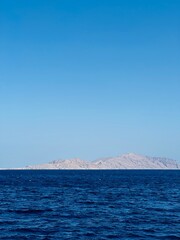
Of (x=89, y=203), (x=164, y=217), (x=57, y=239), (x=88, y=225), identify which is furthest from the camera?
(x=89, y=203)

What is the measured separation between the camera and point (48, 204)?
64.9 metres

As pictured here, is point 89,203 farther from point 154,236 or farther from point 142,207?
point 154,236

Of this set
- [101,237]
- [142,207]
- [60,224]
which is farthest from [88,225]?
[142,207]

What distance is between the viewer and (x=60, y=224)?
1783 inches

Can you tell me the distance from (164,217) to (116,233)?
13294 mm

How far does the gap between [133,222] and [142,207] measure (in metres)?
15.3

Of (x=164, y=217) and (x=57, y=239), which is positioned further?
(x=164, y=217)

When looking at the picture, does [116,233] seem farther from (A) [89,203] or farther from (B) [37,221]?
(A) [89,203]

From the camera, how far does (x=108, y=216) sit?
51.6m

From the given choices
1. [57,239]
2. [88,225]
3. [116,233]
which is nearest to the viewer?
[57,239]

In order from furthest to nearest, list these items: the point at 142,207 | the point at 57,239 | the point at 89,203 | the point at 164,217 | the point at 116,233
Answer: the point at 89,203 → the point at 142,207 → the point at 164,217 → the point at 116,233 → the point at 57,239

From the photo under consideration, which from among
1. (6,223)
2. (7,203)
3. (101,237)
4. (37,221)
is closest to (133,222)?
(101,237)

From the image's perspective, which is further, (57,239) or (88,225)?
(88,225)

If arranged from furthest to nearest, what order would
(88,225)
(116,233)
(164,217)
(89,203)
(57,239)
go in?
1. (89,203)
2. (164,217)
3. (88,225)
4. (116,233)
5. (57,239)
